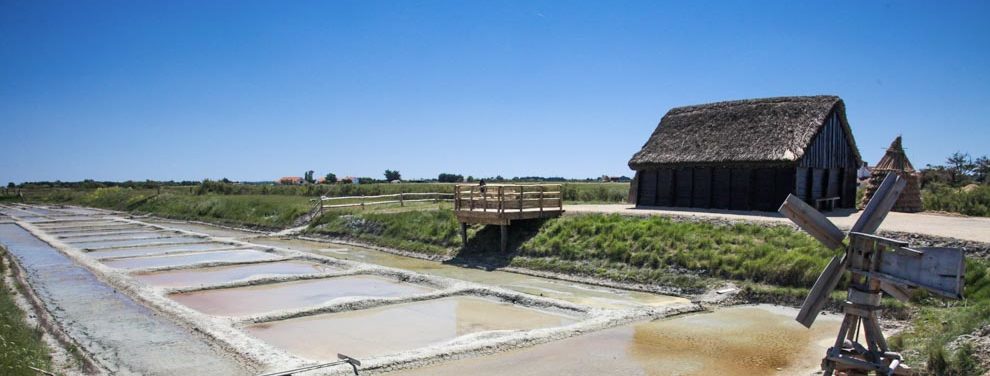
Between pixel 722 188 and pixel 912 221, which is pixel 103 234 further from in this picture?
pixel 912 221

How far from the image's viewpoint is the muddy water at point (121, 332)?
10.4m

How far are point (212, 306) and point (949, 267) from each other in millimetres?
14494

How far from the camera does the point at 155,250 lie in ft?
90.7

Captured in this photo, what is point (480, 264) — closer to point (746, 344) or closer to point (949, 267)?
point (746, 344)

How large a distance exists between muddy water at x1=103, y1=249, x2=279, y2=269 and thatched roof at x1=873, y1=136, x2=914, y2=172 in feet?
76.2

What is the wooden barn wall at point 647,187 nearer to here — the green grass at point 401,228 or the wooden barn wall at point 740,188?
the wooden barn wall at point 740,188

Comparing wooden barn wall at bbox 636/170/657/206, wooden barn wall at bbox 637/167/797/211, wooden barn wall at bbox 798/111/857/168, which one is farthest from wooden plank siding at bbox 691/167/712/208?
wooden barn wall at bbox 798/111/857/168

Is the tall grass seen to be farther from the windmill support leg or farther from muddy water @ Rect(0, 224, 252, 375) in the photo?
muddy water @ Rect(0, 224, 252, 375)

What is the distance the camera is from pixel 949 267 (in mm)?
6402

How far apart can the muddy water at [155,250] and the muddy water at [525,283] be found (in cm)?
445

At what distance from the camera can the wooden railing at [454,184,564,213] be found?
23594mm

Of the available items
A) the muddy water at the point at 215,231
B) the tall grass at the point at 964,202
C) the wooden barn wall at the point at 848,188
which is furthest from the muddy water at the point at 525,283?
the wooden barn wall at the point at 848,188

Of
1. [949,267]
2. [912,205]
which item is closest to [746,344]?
[949,267]

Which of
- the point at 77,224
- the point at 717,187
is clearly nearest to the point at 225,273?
the point at 717,187
